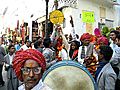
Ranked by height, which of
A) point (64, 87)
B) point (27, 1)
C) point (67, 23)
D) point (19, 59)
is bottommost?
point (64, 87)

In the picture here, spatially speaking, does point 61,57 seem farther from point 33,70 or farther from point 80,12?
point 80,12

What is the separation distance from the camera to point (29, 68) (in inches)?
141

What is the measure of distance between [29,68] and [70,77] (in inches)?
27.8

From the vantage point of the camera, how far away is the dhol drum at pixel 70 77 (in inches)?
158

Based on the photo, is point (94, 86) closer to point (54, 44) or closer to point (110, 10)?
point (54, 44)

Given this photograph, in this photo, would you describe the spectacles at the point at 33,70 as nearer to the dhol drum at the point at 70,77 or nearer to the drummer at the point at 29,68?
the drummer at the point at 29,68

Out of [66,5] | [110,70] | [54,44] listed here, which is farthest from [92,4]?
[110,70]

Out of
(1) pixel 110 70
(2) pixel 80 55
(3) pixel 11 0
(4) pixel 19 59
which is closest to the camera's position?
(4) pixel 19 59

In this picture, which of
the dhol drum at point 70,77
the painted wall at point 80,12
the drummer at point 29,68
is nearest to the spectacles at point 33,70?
the drummer at point 29,68

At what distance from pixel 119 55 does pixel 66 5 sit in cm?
1232

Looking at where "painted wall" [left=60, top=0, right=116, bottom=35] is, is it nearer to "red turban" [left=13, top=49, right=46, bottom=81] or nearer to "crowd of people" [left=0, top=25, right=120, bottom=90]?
"crowd of people" [left=0, top=25, right=120, bottom=90]

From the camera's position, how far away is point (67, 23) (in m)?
19.3

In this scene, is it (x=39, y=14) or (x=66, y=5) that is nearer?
(x=66, y=5)

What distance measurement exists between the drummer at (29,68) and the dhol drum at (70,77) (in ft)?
1.24
